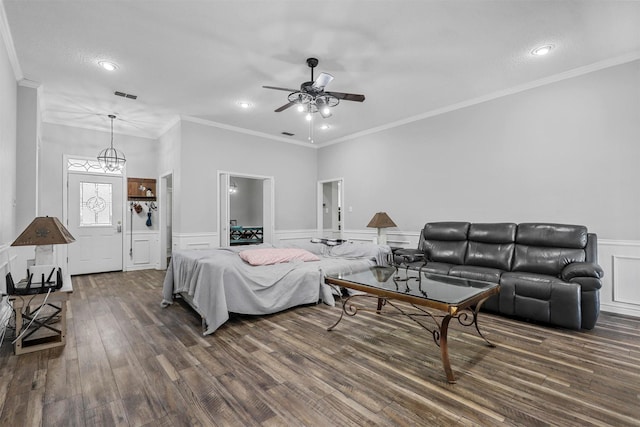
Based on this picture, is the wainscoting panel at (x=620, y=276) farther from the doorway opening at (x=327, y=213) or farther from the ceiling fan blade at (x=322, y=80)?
the doorway opening at (x=327, y=213)

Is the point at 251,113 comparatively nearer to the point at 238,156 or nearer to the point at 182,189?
the point at 238,156

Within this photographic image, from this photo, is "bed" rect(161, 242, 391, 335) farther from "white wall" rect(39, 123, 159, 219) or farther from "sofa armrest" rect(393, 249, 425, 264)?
"white wall" rect(39, 123, 159, 219)

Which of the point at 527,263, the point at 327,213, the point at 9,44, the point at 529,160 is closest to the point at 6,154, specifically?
the point at 9,44

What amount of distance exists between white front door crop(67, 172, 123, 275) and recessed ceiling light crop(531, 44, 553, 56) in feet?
23.7

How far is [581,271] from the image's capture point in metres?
3.00

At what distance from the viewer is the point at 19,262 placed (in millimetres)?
3893

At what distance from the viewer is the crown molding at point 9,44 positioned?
8.88 ft

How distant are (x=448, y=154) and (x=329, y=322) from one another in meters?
3.44

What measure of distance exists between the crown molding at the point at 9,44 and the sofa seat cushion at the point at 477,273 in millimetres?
5219

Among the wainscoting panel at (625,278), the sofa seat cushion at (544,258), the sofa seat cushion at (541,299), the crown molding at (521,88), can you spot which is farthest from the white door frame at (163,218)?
the wainscoting panel at (625,278)

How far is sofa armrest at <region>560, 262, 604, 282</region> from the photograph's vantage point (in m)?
2.95

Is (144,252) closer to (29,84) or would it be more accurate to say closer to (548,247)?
(29,84)

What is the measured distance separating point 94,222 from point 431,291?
6.47 meters

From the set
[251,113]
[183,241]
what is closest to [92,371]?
[183,241]
